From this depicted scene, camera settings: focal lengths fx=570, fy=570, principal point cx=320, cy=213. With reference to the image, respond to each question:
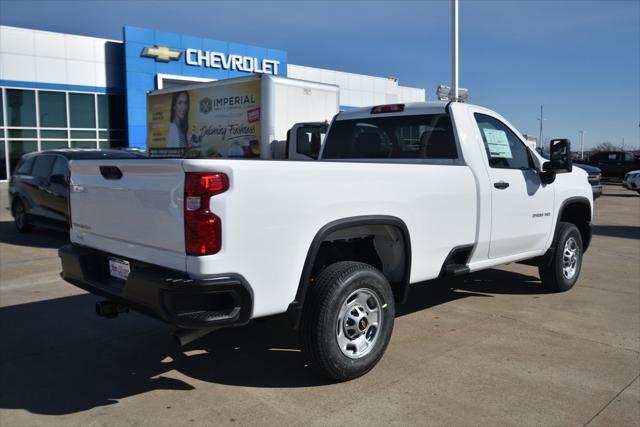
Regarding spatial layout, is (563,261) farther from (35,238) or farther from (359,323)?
(35,238)

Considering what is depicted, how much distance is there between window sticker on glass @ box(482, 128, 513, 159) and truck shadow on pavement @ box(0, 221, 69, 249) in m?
7.74

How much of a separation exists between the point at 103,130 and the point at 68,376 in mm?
26006

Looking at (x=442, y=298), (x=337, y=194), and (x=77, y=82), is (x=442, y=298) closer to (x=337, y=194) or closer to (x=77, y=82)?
(x=337, y=194)

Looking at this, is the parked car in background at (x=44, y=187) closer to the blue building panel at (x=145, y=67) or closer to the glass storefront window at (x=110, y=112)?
the blue building panel at (x=145, y=67)

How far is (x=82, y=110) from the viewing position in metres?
27.1

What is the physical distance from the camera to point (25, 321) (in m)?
5.44

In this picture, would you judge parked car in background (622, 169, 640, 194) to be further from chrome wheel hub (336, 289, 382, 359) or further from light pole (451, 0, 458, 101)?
chrome wheel hub (336, 289, 382, 359)

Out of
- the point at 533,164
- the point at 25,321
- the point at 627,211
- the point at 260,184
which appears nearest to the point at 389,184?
the point at 260,184

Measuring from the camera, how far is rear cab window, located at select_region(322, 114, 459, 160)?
5.29 meters

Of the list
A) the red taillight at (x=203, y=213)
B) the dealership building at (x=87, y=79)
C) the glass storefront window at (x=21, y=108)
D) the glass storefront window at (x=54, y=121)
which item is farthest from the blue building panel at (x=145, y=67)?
the red taillight at (x=203, y=213)

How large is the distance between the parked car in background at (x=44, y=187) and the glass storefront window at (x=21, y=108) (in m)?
15.7

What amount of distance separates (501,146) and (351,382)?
2928mm

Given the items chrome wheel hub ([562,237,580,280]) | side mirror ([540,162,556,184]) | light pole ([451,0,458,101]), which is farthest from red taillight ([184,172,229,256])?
light pole ([451,0,458,101])

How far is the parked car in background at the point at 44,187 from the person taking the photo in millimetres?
10031
